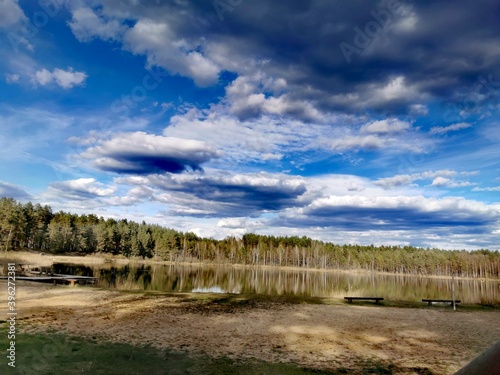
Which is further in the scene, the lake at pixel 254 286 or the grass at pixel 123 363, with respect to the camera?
the lake at pixel 254 286

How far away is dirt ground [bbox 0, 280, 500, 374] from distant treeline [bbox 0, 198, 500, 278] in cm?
9646

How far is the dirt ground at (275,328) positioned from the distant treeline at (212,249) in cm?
9646

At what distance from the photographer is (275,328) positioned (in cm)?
1950

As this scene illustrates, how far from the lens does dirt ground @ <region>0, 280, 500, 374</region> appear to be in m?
14.7

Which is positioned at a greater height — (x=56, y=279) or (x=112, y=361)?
(x=112, y=361)

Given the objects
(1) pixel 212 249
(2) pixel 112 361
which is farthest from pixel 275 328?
(1) pixel 212 249

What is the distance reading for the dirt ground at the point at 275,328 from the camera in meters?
14.7

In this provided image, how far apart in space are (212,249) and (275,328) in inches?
A: 5485

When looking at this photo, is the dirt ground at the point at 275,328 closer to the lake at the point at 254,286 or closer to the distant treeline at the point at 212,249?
the lake at the point at 254,286

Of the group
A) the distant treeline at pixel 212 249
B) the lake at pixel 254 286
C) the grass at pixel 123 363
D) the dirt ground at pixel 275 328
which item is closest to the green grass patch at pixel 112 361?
the grass at pixel 123 363

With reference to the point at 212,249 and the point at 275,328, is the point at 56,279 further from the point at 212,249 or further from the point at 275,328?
the point at 212,249

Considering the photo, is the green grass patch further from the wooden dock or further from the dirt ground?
the wooden dock

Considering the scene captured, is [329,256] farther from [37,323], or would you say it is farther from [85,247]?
[37,323]

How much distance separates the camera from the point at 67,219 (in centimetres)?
12394
